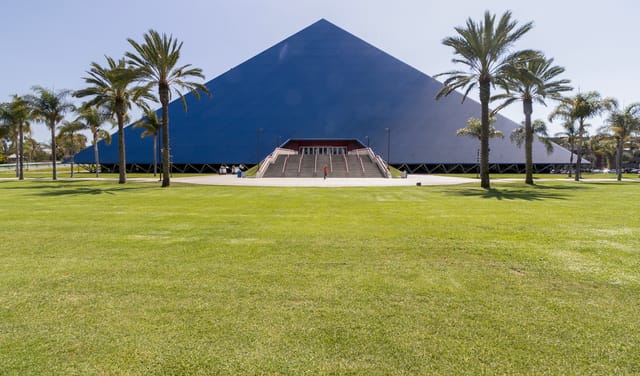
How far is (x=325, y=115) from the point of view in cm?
5950

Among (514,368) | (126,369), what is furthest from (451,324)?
(126,369)

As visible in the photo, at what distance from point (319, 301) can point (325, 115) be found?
57.1 metres

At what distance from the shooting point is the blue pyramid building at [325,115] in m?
55.2

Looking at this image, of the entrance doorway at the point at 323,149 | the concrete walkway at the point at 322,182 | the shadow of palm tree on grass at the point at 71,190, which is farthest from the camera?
the entrance doorway at the point at 323,149

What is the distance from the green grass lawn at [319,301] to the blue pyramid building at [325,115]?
46406mm

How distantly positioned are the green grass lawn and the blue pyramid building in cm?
4641

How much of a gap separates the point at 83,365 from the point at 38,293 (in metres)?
2.18

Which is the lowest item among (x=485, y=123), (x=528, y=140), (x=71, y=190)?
(x=71, y=190)

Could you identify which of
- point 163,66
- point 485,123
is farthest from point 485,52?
point 163,66

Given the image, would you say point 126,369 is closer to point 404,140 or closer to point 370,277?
point 370,277

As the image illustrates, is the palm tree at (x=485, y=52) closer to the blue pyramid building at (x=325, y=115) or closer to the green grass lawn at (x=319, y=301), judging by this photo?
the green grass lawn at (x=319, y=301)

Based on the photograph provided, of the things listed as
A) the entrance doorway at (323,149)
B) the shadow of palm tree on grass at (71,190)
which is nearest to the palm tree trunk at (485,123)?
the shadow of palm tree on grass at (71,190)

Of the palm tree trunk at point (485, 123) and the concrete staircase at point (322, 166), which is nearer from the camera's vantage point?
the palm tree trunk at point (485, 123)

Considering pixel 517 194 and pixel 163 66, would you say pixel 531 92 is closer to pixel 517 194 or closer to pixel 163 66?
pixel 517 194
